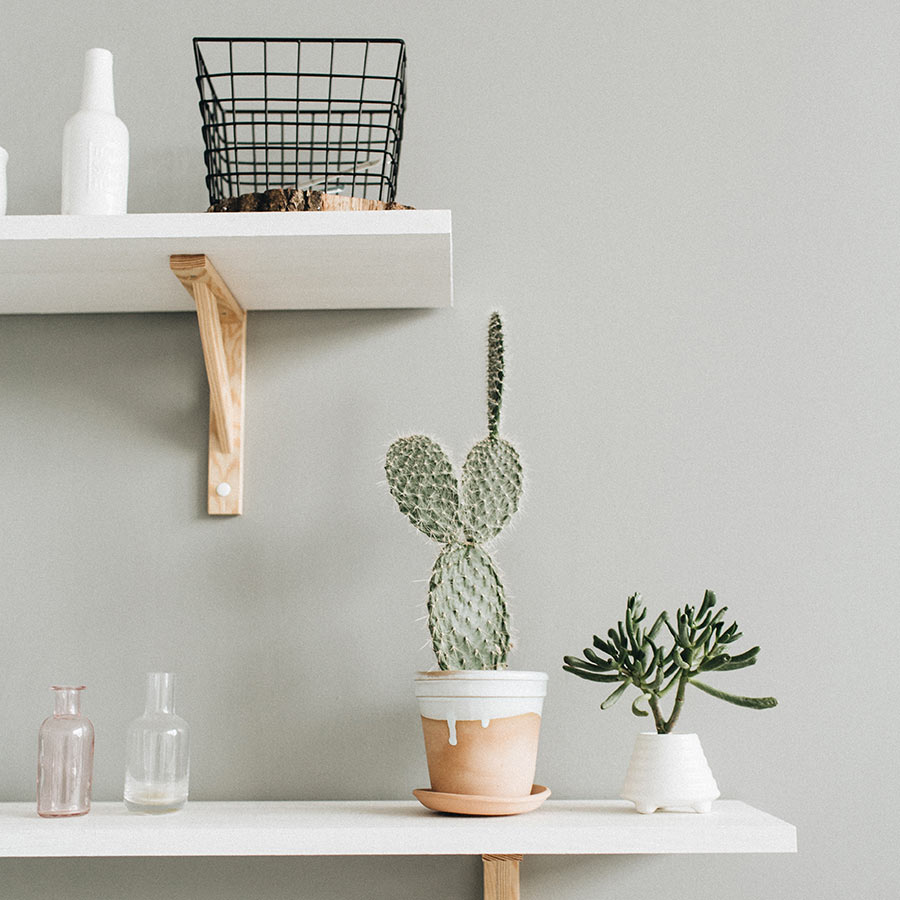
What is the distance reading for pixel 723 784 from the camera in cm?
116

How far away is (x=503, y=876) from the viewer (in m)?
1.07

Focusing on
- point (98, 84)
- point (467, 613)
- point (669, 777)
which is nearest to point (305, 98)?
point (98, 84)

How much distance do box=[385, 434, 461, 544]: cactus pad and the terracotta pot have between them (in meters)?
0.15

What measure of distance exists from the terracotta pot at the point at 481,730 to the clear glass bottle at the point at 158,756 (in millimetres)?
274

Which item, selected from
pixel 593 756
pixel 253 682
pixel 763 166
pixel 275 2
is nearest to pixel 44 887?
pixel 253 682

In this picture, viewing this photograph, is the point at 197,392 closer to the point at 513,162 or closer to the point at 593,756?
the point at 513,162

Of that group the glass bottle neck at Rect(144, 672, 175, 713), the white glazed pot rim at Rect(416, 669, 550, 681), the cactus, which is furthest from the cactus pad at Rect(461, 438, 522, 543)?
the glass bottle neck at Rect(144, 672, 175, 713)

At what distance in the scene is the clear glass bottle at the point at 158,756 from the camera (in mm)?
1040

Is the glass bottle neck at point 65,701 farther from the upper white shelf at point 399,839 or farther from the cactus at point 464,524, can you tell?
the cactus at point 464,524

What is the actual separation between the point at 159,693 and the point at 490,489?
0.41 meters

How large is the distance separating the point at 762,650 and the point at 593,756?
0.23m

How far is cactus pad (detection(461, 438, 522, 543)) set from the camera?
1041 mm

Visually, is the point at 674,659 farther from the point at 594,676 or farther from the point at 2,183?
the point at 2,183

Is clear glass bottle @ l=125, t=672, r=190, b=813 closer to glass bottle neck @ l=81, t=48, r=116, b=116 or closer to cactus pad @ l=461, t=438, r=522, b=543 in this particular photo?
cactus pad @ l=461, t=438, r=522, b=543
